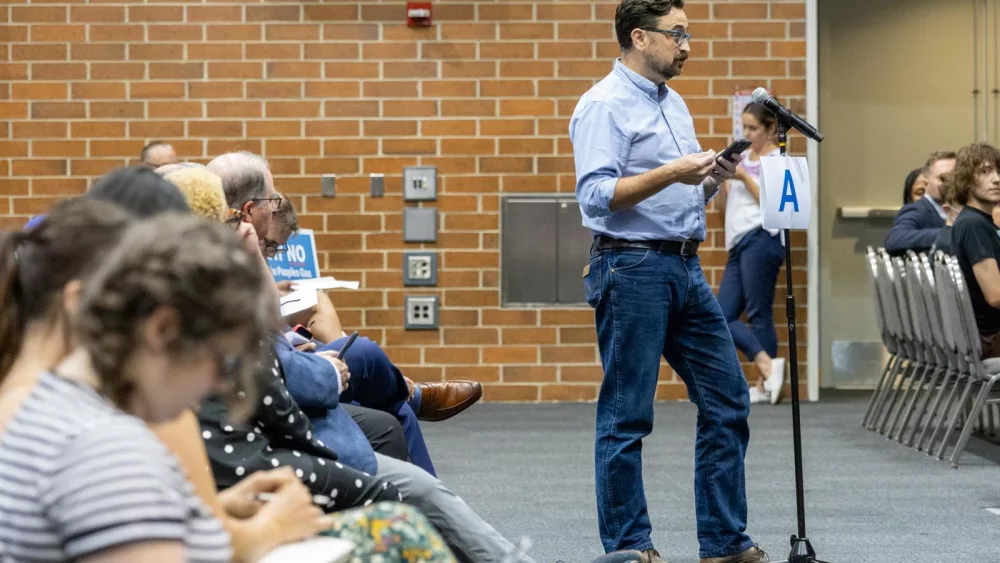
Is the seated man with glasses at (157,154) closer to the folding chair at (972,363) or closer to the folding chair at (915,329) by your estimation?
the folding chair at (915,329)

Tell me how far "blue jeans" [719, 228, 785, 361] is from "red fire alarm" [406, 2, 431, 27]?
210 centimetres

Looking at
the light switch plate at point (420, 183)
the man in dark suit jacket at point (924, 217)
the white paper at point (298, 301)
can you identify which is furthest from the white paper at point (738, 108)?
the white paper at point (298, 301)

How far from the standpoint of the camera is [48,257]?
4.72 ft

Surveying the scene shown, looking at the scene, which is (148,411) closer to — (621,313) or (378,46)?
(621,313)

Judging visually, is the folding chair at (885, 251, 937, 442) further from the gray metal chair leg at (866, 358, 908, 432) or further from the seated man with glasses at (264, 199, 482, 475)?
the seated man with glasses at (264, 199, 482, 475)

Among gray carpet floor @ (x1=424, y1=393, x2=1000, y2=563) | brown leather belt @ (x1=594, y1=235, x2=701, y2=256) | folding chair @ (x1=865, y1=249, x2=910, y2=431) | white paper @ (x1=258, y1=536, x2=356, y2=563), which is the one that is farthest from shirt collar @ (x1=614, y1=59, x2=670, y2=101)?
folding chair @ (x1=865, y1=249, x2=910, y2=431)

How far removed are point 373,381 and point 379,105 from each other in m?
4.47

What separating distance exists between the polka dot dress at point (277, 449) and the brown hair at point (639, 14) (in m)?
1.50

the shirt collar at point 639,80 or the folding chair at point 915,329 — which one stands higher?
the shirt collar at point 639,80

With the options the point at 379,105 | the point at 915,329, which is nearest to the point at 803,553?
the point at 915,329

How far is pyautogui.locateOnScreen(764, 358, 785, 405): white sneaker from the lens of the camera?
286 inches

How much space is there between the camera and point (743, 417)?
3.42 metres

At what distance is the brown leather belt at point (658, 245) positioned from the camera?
333 centimetres

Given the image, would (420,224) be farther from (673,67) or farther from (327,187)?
(673,67)
